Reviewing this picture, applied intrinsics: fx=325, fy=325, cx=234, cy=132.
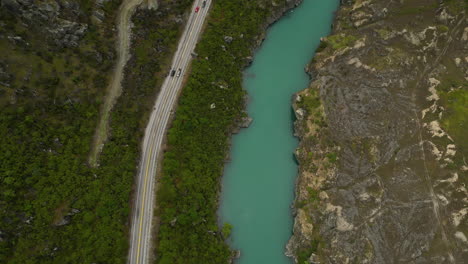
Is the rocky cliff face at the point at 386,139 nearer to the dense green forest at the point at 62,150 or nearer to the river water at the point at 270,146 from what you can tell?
the river water at the point at 270,146

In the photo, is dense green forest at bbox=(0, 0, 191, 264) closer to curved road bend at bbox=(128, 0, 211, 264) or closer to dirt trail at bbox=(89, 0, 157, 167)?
dirt trail at bbox=(89, 0, 157, 167)

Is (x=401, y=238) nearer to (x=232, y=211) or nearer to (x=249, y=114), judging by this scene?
(x=232, y=211)

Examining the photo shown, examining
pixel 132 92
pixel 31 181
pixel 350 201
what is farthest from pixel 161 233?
pixel 350 201

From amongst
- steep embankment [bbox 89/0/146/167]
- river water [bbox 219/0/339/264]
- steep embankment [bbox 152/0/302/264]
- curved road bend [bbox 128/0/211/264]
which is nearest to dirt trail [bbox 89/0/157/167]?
steep embankment [bbox 89/0/146/167]

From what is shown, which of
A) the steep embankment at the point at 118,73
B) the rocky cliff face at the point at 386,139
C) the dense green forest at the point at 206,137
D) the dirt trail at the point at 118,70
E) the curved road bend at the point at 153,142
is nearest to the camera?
the curved road bend at the point at 153,142

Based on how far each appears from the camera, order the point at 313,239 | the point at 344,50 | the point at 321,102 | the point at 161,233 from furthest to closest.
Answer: the point at 344,50 → the point at 321,102 → the point at 313,239 → the point at 161,233

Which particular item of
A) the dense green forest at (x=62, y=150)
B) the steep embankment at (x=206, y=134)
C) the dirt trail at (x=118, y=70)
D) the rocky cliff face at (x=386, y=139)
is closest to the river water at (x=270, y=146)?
the steep embankment at (x=206, y=134)
